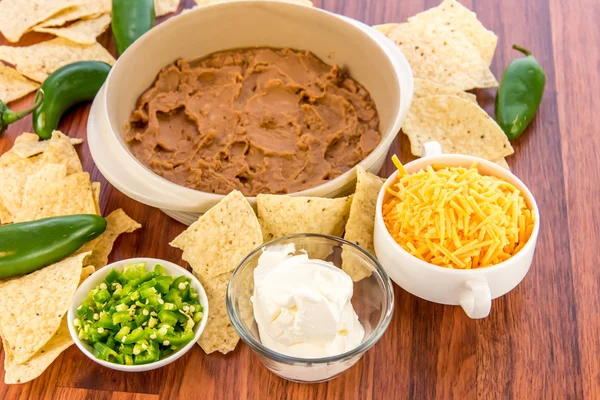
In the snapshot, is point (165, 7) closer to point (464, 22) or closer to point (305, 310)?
point (464, 22)

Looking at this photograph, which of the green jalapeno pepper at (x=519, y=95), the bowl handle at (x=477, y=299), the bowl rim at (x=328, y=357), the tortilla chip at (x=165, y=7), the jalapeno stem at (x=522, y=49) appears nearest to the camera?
the bowl rim at (x=328, y=357)

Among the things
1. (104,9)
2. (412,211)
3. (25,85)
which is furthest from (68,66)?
(412,211)

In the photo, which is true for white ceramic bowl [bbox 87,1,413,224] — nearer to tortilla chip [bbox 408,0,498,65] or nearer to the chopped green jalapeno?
the chopped green jalapeno

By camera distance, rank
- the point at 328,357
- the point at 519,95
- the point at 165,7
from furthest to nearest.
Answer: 1. the point at 165,7
2. the point at 519,95
3. the point at 328,357

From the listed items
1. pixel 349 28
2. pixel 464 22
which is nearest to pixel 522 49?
pixel 464 22

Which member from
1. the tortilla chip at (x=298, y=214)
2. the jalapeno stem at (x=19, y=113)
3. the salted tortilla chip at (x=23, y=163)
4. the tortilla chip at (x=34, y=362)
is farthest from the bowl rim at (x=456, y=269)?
the jalapeno stem at (x=19, y=113)

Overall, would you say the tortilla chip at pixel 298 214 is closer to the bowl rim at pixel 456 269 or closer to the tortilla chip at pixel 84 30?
the bowl rim at pixel 456 269

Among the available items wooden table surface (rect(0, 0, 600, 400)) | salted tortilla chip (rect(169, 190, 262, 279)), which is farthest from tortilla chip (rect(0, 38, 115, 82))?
salted tortilla chip (rect(169, 190, 262, 279))
